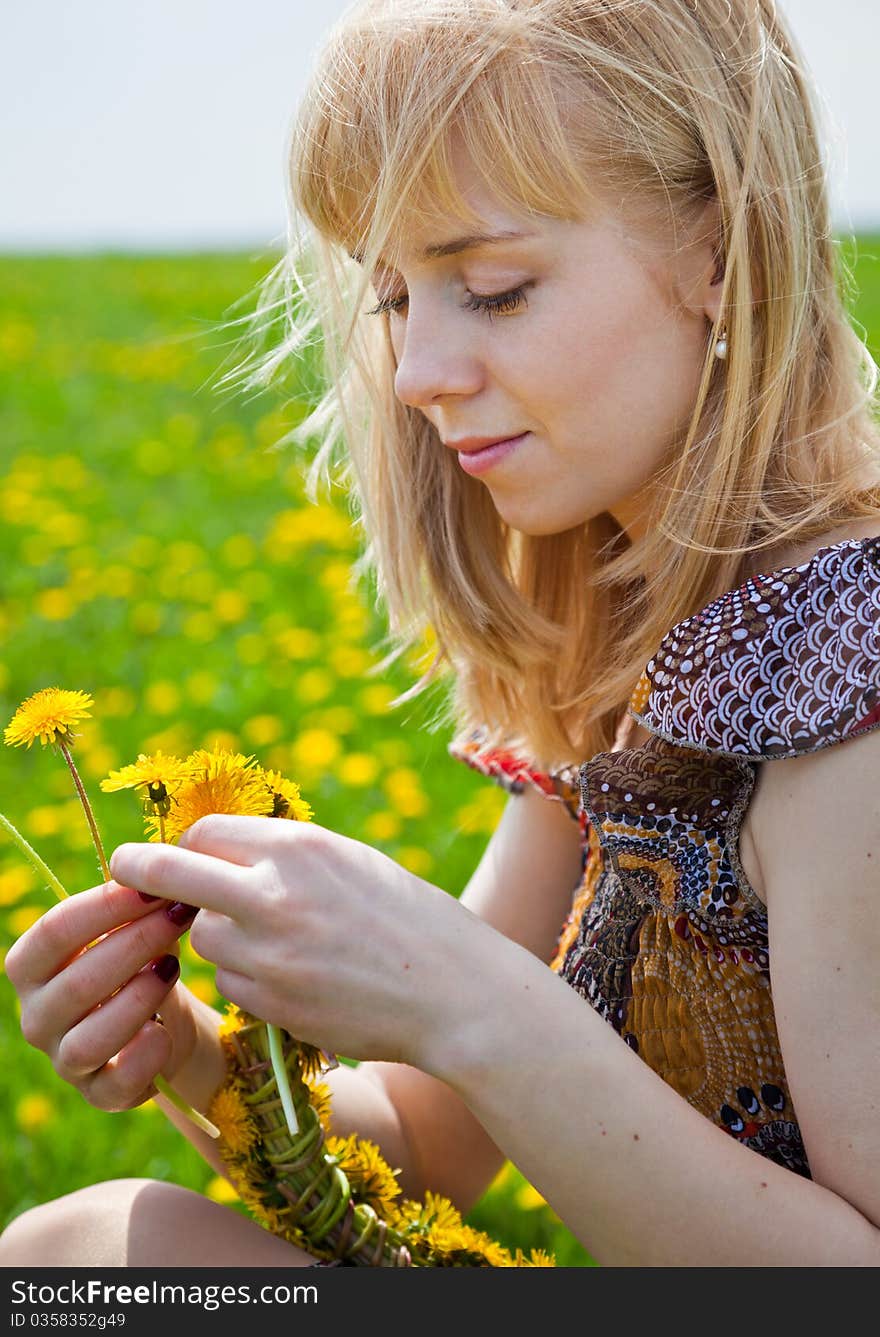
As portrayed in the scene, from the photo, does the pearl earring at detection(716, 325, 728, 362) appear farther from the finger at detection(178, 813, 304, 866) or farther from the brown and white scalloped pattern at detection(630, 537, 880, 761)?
the finger at detection(178, 813, 304, 866)

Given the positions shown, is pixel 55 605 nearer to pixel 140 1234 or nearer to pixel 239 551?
pixel 239 551

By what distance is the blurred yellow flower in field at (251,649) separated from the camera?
298 cm

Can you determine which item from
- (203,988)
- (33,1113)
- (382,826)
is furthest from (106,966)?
(382,826)

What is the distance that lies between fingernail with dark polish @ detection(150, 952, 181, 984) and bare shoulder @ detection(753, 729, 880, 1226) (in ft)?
1.50

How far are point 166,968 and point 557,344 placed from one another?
0.59 metres

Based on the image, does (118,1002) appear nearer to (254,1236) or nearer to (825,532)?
(254,1236)

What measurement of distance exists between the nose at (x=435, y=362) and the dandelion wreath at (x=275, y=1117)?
35cm

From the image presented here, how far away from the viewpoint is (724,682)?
102 centimetres

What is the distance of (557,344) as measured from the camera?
1110 mm

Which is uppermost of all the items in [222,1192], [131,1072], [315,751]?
[131,1072]

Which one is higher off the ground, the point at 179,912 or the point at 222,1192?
the point at 179,912

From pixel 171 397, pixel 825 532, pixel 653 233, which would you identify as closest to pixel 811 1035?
pixel 825 532

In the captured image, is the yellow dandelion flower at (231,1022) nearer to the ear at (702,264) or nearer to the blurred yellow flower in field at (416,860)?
the ear at (702,264)

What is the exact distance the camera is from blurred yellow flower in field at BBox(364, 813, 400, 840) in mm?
2297
